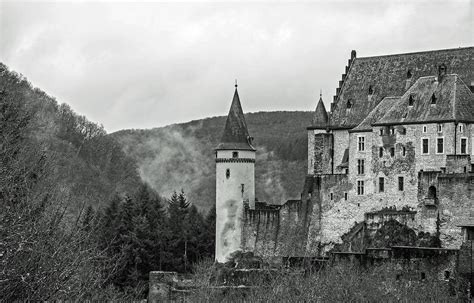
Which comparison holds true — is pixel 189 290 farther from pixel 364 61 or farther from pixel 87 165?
pixel 87 165

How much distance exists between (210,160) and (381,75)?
3833 inches

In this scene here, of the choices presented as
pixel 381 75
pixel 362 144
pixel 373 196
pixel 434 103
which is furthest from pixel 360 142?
pixel 381 75

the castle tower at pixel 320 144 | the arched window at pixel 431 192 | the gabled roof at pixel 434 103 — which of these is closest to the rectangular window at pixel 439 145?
the gabled roof at pixel 434 103

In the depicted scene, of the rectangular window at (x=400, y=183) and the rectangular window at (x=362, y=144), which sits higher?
the rectangular window at (x=362, y=144)

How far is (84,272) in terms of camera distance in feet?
124

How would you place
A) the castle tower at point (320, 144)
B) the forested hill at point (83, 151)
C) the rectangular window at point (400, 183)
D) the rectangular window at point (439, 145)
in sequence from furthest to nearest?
the forested hill at point (83, 151)
the castle tower at point (320, 144)
the rectangular window at point (400, 183)
the rectangular window at point (439, 145)

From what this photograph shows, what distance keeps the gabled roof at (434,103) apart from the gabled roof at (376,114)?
1.43m

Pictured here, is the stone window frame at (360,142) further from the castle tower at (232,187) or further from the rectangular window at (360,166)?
the castle tower at (232,187)

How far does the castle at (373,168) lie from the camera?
74.6 m

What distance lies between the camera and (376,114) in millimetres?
82062

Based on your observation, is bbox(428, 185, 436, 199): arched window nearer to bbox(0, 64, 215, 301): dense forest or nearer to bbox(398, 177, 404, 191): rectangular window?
bbox(398, 177, 404, 191): rectangular window

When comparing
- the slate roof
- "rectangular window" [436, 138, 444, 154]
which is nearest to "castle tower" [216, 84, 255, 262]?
the slate roof

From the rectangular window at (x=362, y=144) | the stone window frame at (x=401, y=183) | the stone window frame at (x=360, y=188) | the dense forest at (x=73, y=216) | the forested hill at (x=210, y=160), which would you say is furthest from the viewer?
the forested hill at (x=210, y=160)

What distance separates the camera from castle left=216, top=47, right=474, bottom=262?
7462 centimetres
